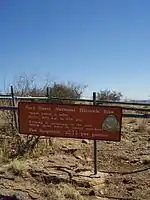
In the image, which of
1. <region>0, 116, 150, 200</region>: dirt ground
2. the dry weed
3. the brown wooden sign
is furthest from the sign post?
the dry weed

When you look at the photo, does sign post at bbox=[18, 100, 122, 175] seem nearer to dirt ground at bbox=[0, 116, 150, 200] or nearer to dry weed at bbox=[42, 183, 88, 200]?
dirt ground at bbox=[0, 116, 150, 200]

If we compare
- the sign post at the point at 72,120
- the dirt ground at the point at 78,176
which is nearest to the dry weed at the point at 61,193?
the dirt ground at the point at 78,176

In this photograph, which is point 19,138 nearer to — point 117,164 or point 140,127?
point 117,164

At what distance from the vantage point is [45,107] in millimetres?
6656

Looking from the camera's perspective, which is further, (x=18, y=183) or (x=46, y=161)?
(x=46, y=161)

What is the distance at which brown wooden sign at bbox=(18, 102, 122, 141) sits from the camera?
20.7 feet

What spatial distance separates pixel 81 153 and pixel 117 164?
3.79 feet

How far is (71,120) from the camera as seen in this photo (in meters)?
6.50

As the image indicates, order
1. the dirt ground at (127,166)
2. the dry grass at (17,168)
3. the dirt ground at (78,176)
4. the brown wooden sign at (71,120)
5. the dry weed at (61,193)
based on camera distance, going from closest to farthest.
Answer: the dry weed at (61,193)
the dirt ground at (78,176)
the dirt ground at (127,166)
the brown wooden sign at (71,120)
the dry grass at (17,168)

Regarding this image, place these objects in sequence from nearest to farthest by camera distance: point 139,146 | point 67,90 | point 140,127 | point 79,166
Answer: point 79,166 → point 139,146 → point 140,127 → point 67,90

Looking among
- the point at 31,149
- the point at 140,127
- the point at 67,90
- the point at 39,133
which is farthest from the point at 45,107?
the point at 67,90

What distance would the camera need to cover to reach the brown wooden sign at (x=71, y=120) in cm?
630

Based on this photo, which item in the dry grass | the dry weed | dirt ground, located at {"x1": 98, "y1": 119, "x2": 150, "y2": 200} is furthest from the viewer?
the dry grass

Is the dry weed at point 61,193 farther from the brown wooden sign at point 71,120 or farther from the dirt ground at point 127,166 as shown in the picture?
the brown wooden sign at point 71,120
